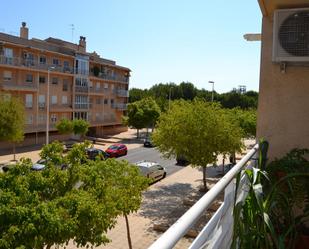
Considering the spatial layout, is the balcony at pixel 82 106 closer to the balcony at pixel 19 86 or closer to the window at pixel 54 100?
the window at pixel 54 100

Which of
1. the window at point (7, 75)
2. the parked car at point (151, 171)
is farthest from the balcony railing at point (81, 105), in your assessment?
the parked car at point (151, 171)

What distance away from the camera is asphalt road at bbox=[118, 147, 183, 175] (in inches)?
1178

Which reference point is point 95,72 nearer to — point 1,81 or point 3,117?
point 1,81

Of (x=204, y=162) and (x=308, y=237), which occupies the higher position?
(x=308, y=237)

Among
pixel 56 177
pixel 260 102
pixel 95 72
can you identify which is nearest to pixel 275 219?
pixel 260 102

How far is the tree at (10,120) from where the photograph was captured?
27.6m

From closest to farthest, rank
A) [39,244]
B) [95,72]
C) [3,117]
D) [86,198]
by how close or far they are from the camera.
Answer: [39,244]
[86,198]
[3,117]
[95,72]

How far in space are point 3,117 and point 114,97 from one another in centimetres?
2661

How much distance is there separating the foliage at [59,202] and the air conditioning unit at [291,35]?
5.02 m

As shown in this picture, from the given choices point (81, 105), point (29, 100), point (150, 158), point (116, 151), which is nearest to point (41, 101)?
point (29, 100)

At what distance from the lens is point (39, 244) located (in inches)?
276

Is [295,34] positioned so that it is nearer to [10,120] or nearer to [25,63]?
[10,120]

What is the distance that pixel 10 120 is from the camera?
27906 millimetres

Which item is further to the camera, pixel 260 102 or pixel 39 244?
pixel 39 244
